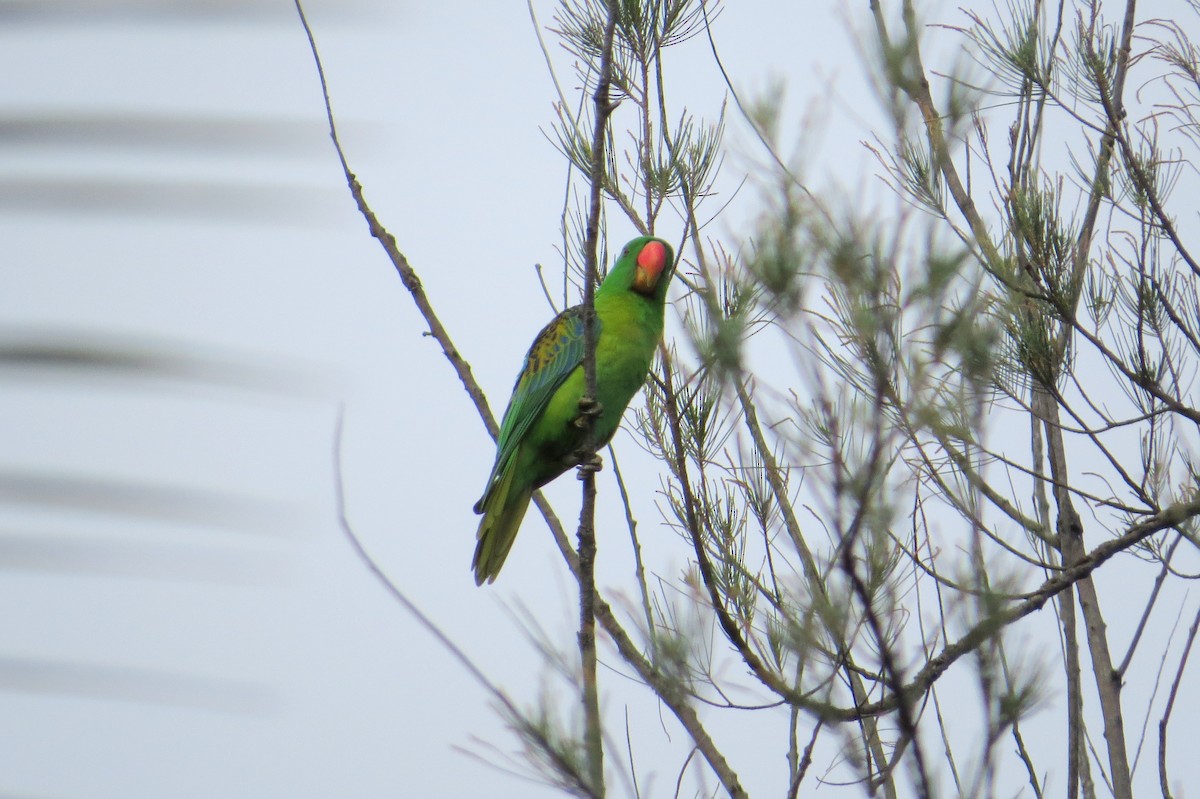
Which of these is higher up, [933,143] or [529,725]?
[933,143]

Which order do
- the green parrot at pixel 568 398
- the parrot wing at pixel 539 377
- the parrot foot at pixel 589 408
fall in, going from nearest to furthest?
1. the parrot foot at pixel 589 408
2. the green parrot at pixel 568 398
3. the parrot wing at pixel 539 377

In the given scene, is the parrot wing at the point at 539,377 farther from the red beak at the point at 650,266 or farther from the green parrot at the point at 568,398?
the red beak at the point at 650,266

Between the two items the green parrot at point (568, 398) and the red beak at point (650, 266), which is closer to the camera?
the green parrot at point (568, 398)

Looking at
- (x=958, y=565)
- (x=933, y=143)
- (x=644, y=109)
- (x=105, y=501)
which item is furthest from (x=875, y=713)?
(x=105, y=501)

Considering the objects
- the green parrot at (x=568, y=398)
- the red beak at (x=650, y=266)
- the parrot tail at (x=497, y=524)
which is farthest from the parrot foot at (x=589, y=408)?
the red beak at (x=650, y=266)

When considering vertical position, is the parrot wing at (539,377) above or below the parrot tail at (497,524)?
above

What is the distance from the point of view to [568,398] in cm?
354

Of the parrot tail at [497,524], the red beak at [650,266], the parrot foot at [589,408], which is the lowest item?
the parrot foot at [589,408]

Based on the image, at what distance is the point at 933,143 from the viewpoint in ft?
8.92

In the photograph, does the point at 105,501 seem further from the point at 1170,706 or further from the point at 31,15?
the point at 1170,706

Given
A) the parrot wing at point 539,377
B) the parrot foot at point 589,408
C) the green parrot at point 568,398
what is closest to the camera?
the parrot foot at point 589,408

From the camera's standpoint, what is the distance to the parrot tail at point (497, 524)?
349 centimetres

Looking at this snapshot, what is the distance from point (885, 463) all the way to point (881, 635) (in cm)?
31

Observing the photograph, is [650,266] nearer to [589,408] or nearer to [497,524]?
[497,524]
